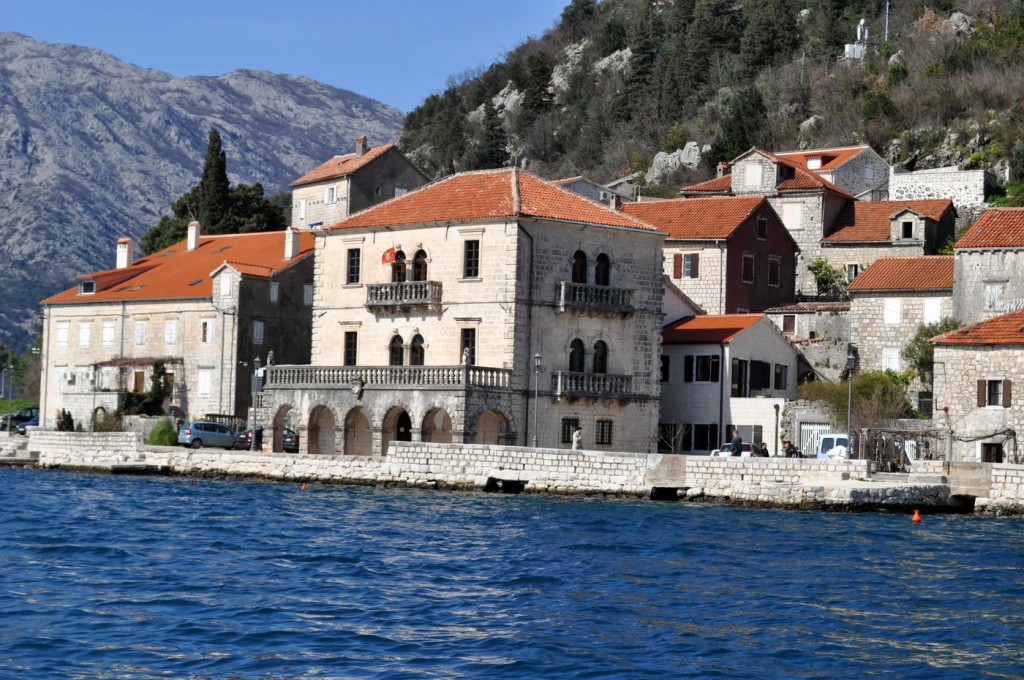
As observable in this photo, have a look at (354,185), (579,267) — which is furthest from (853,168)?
(579,267)

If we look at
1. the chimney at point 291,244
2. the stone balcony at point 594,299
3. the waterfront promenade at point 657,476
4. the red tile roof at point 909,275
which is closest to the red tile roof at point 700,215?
the red tile roof at point 909,275

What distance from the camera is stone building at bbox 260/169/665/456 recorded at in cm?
5016

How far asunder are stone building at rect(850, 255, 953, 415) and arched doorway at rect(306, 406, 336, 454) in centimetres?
1911

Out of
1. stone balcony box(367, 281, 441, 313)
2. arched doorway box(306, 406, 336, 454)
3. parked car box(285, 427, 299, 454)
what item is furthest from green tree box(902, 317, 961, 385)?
parked car box(285, 427, 299, 454)

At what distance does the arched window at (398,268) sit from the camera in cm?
5316

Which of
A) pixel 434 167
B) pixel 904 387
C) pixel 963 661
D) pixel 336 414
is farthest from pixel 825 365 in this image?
pixel 434 167

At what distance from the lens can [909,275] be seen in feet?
190

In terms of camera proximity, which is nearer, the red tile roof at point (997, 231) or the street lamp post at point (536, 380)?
the street lamp post at point (536, 380)

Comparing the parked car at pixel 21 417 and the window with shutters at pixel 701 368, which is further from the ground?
the window with shutters at pixel 701 368

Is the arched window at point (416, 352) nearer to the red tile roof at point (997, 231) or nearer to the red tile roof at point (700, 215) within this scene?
the red tile roof at point (700, 215)

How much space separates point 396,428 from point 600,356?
23.2 feet

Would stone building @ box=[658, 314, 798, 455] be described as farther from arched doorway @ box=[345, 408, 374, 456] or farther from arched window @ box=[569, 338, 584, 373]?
arched doorway @ box=[345, 408, 374, 456]

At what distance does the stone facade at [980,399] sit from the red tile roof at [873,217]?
19577 millimetres

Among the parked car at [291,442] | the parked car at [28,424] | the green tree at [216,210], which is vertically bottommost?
the parked car at [291,442]
